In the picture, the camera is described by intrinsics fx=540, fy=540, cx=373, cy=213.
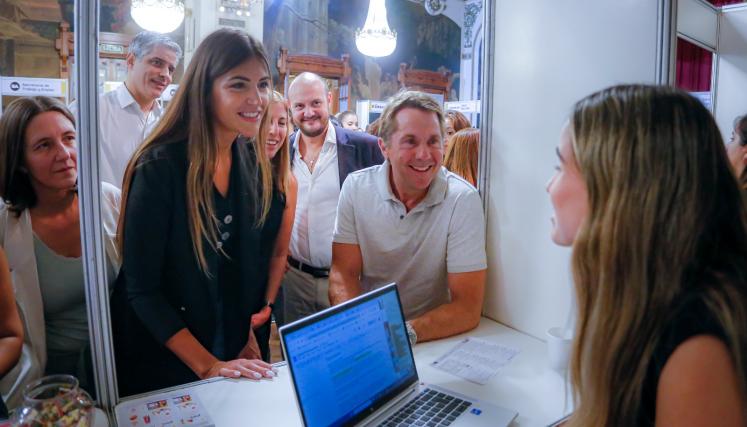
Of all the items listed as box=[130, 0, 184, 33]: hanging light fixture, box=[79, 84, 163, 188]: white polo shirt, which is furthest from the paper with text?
box=[130, 0, 184, 33]: hanging light fixture

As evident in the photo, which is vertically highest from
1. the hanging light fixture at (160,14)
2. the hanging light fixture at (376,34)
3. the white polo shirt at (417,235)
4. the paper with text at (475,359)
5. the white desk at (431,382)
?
the hanging light fixture at (376,34)

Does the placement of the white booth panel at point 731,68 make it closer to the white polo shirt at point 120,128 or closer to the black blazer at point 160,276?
the black blazer at point 160,276

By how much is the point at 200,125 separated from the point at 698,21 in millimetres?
1533

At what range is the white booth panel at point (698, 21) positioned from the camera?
1470mm

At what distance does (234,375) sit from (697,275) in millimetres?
1107

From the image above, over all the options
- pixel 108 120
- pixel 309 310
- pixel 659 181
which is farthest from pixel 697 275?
pixel 108 120

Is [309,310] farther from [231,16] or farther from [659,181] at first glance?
[231,16]

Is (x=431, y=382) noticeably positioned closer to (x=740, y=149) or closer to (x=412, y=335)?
(x=412, y=335)

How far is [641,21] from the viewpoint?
146 cm

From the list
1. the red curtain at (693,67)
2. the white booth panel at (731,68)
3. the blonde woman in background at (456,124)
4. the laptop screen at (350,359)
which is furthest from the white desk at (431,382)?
the blonde woman in background at (456,124)

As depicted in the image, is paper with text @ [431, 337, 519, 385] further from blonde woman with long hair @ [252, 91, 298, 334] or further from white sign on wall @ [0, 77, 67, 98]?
white sign on wall @ [0, 77, 67, 98]

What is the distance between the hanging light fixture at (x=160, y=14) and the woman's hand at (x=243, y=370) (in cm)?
323

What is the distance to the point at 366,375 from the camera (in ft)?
3.96

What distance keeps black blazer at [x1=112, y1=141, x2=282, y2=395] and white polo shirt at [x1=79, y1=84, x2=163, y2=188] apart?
64 centimetres
